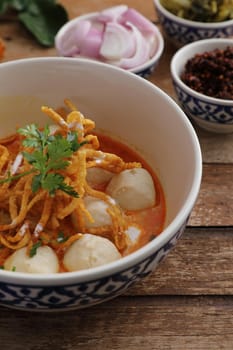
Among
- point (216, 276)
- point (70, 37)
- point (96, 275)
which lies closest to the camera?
point (96, 275)

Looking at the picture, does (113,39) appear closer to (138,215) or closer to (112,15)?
(112,15)

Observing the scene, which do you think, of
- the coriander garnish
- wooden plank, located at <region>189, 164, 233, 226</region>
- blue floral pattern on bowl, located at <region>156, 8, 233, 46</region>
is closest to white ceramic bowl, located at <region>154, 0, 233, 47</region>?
blue floral pattern on bowl, located at <region>156, 8, 233, 46</region>

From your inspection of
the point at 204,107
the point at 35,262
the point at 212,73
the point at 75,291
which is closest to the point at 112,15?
the point at 212,73

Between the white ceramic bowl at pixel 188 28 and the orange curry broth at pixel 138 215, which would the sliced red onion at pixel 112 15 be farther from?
the orange curry broth at pixel 138 215

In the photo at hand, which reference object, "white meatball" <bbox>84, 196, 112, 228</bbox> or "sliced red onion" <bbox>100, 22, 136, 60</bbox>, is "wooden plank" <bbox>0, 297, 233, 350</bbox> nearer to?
"white meatball" <bbox>84, 196, 112, 228</bbox>

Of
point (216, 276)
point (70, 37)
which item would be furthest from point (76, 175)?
point (70, 37)

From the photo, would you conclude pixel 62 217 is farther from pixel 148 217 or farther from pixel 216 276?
pixel 216 276

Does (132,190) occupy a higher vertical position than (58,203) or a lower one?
lower

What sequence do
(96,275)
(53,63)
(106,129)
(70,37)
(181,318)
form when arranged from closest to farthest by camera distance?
(96,275), (181,318), (53,63), (106,129), (70,37)
